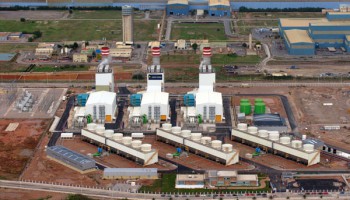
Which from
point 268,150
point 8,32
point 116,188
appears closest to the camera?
point 116,188

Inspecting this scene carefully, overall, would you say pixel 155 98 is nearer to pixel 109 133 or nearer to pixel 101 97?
pixel 101 97

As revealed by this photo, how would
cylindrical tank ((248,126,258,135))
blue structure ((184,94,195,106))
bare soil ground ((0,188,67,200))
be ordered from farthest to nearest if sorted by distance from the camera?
blue structure ((184,94,195,106)), cylindrical tank ((248,126,258,135)), bare soil ground ((0,188,67,200))

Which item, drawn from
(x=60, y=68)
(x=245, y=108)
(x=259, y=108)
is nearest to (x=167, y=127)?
(x=245, y=108)

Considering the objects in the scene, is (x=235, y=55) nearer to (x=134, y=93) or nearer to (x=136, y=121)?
(x=134, y=93)

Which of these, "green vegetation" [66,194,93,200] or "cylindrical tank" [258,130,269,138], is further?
"cylindrical tank" [258,130,269,138]

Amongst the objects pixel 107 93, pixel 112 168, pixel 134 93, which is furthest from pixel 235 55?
pixel 112 168

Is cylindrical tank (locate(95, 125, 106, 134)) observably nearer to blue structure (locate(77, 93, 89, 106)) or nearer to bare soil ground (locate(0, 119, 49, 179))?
bare soil ground (locate(0, 119, 49, 179))

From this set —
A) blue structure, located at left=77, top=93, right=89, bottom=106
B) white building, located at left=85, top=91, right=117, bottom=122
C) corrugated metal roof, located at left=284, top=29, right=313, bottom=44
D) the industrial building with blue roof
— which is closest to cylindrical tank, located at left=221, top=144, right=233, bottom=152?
white building, located at left=85, top=91, right=117, bottom=122
